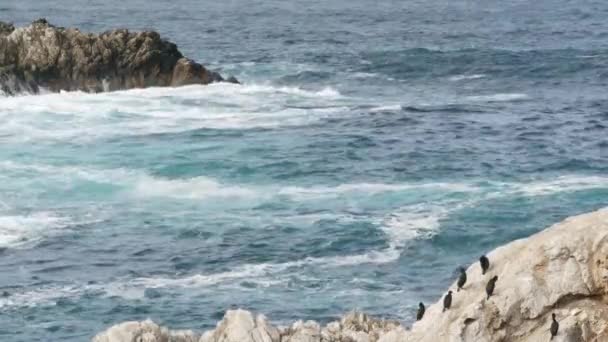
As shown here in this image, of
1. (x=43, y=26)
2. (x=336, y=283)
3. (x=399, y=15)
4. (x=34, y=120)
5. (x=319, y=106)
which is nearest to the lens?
(x=336, y=283)

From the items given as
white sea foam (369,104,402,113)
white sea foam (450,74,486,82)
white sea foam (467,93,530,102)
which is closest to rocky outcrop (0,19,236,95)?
white sea foam (369,104,402,113)

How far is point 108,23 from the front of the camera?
13162 centimetres

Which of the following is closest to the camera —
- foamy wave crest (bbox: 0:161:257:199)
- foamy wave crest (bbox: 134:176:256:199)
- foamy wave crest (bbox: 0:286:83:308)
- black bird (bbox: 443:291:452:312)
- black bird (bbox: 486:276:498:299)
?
black bird (bbox: 486:276:498:299)

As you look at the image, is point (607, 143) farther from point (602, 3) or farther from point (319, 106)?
point (602, 3)

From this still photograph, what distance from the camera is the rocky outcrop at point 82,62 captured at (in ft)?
288

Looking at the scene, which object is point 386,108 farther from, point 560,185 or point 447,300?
Answer: point 447,300

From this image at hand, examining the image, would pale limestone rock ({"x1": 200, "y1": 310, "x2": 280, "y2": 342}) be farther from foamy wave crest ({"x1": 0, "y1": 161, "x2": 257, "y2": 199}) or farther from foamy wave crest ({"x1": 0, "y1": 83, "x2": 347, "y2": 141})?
foamy wave crest ({"x1": 0, "y1": 83, "x2": 347, "y2": 141})

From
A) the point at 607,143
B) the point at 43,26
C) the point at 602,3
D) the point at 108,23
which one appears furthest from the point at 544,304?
the point at 602,3

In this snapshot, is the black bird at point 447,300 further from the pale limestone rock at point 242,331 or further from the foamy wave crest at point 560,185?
the foamy wave crest at point 560,185

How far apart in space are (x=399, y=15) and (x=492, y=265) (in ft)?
386

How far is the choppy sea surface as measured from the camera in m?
47.9

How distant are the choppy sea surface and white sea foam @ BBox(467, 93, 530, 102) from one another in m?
0.42

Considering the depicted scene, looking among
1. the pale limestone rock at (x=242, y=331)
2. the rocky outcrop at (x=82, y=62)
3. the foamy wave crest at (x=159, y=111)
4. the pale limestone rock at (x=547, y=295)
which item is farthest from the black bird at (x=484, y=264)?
the rocky outcrop at (x=82, y=62)

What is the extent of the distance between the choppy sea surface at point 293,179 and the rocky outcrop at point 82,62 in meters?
1.44
